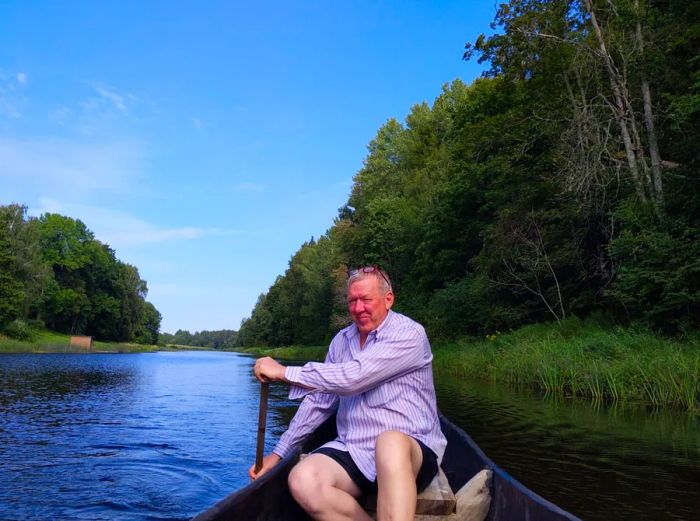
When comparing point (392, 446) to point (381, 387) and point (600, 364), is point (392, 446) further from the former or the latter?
point (600, 364)

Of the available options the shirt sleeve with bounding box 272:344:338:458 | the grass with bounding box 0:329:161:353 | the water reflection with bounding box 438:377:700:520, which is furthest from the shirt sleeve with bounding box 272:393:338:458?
the grass with bounding box 0:329:161:353

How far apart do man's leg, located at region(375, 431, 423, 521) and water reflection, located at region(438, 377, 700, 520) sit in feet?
9.83

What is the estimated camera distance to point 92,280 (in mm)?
76688

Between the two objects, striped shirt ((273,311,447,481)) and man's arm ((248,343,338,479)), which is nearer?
striped shirt ((273,311,447,481))

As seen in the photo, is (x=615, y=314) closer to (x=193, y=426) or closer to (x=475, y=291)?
(x=475, y=291)

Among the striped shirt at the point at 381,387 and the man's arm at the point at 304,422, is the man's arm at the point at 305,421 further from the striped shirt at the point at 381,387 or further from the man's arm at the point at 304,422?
the striped shirt at the point at 381,387

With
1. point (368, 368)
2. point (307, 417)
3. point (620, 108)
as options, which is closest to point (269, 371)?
point (368, 368)

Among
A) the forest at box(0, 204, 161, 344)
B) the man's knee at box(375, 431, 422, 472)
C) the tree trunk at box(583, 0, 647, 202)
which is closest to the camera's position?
the man's knee at box(375, 431, 422, 472)

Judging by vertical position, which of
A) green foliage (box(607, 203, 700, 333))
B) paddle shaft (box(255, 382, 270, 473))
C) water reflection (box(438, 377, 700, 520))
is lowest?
water reflection (box(438, 377, 700, 520))

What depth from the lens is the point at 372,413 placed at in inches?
127

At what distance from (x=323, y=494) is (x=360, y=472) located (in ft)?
0.92

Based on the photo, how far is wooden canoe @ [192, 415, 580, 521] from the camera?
2.65m

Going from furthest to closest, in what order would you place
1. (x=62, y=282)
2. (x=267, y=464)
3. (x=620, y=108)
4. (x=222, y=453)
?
(x=62, y=282)
(x=620, y=108)
(x=222, y=453)
(x=267, y=464)

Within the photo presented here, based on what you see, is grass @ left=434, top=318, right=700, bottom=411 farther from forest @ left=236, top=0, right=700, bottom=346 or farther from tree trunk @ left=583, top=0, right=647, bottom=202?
tree trunk @ left=583, top=0, right=647, bottom=202
